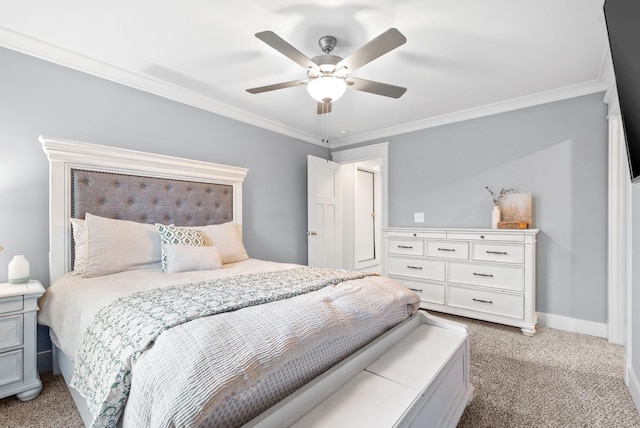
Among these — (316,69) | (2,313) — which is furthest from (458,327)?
(2,313)

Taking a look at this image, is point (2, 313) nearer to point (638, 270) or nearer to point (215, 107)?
point (215, 107)

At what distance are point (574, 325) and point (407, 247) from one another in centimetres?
163

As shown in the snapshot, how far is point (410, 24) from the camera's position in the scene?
1.84m

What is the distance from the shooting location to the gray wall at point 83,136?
1.99 metres

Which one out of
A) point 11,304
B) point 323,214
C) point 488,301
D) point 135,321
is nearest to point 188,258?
point 11,304

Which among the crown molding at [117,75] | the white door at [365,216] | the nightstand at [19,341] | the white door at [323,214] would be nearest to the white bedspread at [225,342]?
the nightstand at [19,341]

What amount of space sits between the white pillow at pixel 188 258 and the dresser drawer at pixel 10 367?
870 mm

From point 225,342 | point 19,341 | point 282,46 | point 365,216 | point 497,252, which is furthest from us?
point 365,216

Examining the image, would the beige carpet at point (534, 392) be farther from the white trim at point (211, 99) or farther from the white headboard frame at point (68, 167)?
the white trim at point (211, 99)

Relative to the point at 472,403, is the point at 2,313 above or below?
above

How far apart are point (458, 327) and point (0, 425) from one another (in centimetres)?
245

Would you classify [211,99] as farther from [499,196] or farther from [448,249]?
[499,196]

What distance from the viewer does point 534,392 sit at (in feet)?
5.97

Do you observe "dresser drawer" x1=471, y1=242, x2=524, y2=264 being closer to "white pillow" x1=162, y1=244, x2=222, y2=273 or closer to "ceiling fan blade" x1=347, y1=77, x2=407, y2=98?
"ceiling fan blade" x1=347, y1=77, x2=407, y2=98
